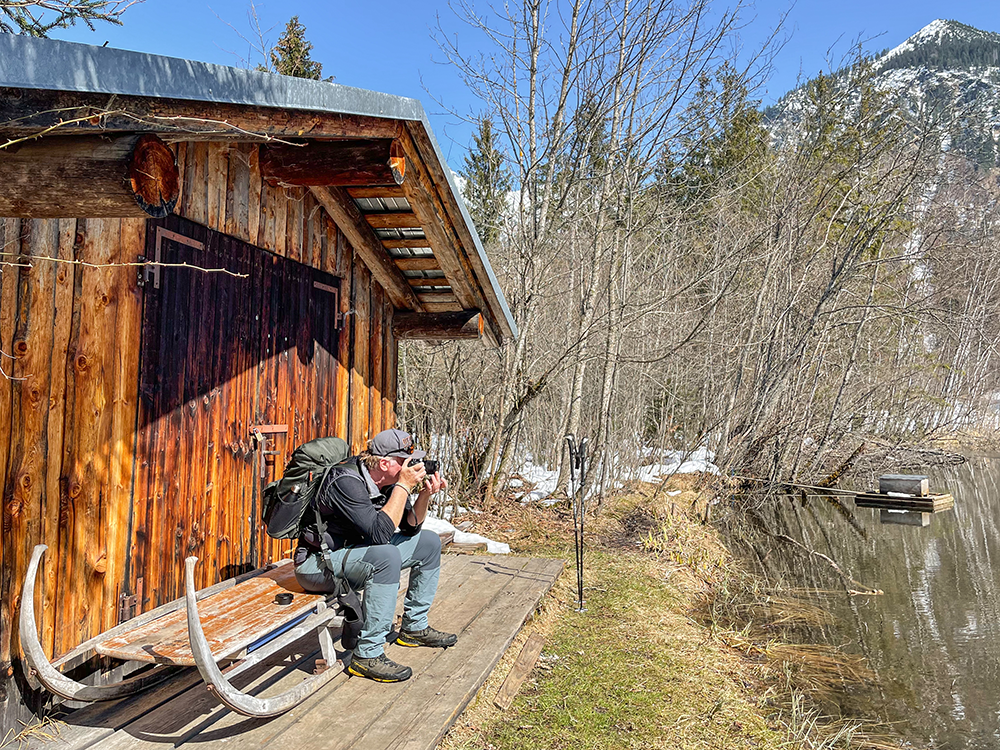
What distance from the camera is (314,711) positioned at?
3.26 meters

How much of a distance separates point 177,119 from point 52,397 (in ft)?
4.89

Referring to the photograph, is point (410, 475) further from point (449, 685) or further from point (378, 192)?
point (378, 192)

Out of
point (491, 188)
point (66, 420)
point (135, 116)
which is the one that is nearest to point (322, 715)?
point (66, 420)

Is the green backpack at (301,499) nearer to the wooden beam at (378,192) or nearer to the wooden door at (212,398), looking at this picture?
the wooden door at (212,398)

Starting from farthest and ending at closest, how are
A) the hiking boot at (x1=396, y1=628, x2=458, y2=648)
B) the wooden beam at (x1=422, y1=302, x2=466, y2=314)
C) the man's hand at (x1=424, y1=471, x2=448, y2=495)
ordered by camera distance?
1. the wooden beam at (x1=422, y1=302, x2=466, y2=314)
2. the hiking boot at (x1=396, y1=628, x2=458, y2=648)
3. the man's hand at (x1=424, y1=471, x2=448, y2=495)

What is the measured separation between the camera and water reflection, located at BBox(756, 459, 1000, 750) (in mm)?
5000

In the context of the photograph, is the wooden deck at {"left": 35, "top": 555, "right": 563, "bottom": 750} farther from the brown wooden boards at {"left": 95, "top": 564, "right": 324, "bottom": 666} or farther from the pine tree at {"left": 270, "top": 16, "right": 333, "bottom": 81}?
the pine tree at {"left": 270, "top": 16, "right": 333, "bottom": 81}

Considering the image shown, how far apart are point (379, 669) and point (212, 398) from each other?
1.84m

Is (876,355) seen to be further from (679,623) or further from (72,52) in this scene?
(72,52)

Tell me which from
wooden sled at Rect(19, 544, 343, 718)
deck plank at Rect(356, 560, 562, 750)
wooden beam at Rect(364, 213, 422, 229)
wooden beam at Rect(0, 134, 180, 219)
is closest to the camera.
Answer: wooden beam at Rect(0, 134, 180, 219)

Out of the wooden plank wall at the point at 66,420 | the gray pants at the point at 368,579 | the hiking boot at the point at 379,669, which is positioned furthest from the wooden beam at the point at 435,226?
the hiking boot at the point at 379,669

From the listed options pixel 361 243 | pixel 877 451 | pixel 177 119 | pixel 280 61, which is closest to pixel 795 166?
pixel 877 451

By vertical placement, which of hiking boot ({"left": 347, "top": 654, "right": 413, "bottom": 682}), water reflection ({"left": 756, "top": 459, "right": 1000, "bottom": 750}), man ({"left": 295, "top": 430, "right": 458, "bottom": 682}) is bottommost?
water reflection ({"left": 756, "top": 459, "right": 1000, "bottom": 750})

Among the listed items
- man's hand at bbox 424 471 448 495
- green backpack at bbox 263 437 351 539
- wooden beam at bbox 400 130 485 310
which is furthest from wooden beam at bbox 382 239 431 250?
green backpack at bbox 263 437 351 539
